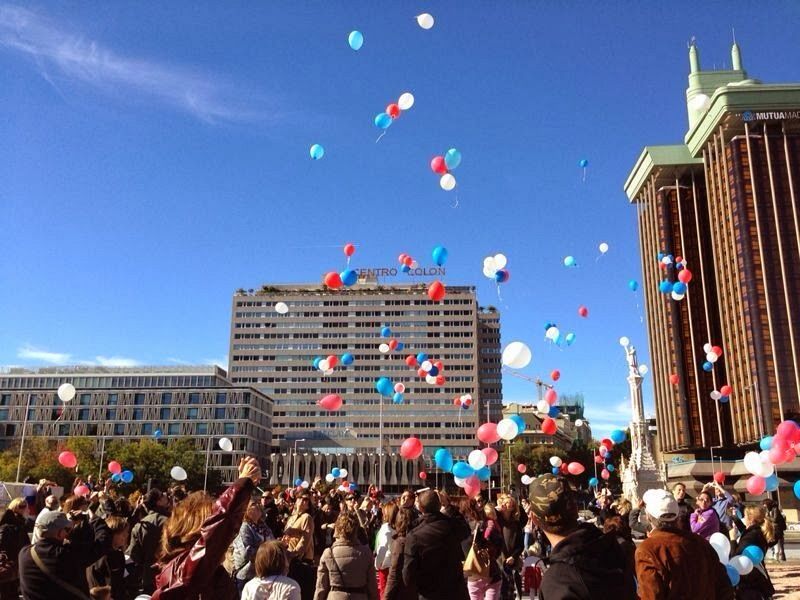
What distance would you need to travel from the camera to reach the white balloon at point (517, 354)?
14578 mm

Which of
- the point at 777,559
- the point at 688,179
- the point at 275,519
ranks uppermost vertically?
the point at 688,179

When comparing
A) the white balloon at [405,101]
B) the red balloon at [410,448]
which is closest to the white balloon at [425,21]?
the white balloon at [405,101]

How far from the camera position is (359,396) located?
112m

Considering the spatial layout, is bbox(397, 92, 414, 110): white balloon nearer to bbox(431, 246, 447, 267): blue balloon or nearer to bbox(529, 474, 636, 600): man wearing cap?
bbox(431, 246, 447, 267): blue balloon

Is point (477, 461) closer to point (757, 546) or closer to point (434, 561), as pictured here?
point (757, 546)

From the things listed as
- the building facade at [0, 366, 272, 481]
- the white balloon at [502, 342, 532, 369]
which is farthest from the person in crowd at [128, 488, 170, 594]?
the building facade at [0, 366, 272, 481]

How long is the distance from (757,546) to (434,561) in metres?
3.51

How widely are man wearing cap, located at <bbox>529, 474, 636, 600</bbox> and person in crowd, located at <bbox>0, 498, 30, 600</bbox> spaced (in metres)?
5.95

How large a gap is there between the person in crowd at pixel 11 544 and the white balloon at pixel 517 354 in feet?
32.1

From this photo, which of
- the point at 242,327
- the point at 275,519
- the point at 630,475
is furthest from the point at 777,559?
the point at 242,327

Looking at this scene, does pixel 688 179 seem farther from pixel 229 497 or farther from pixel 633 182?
pixel 229 497

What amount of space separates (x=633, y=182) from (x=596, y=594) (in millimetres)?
100392

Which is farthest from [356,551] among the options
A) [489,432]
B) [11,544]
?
[489,432]

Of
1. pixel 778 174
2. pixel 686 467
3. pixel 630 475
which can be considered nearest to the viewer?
pixel 630 475
